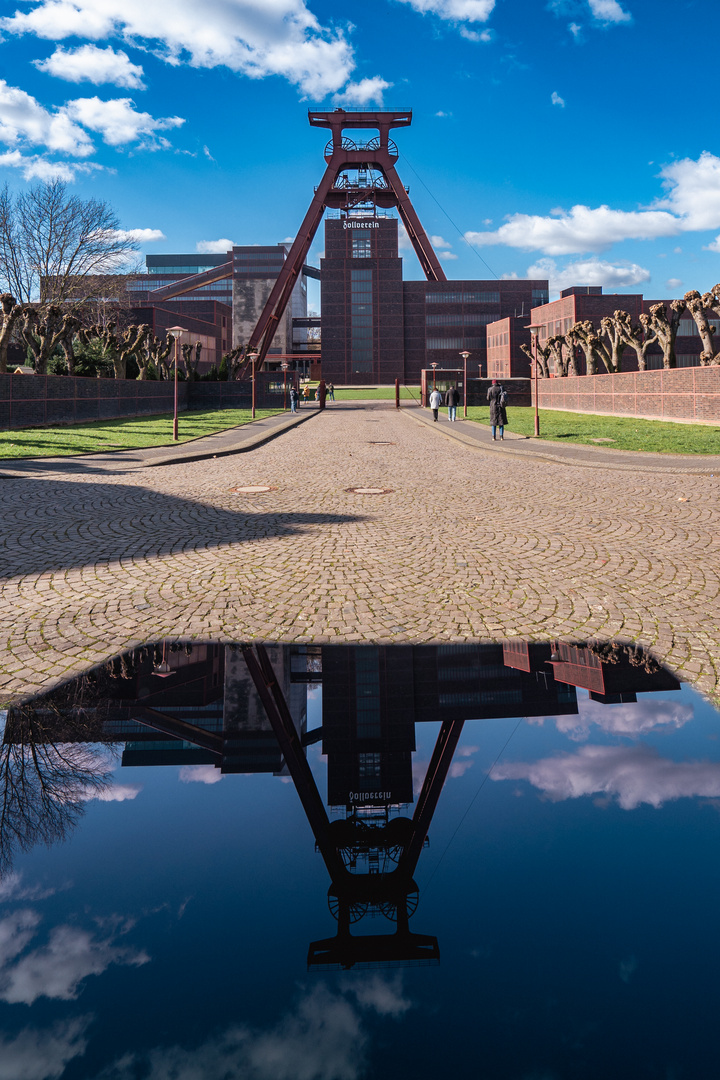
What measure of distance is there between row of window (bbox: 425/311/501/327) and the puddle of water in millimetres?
97624

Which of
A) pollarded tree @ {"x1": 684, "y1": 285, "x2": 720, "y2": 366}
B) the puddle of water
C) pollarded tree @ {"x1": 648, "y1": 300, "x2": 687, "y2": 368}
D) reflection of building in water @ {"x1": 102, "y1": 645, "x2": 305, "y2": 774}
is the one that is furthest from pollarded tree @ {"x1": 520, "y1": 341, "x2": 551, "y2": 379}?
the puddle of water

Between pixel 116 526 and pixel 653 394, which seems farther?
pixel 653 394

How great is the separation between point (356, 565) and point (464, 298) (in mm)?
95958

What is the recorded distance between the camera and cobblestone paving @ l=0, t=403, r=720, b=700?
5309 mm

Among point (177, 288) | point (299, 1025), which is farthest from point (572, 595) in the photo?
point (177, 288)

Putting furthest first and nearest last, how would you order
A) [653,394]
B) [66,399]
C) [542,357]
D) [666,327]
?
[542,357] → [666,327] → [653,394] → [66,399]

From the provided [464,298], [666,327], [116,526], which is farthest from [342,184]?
[116,526]

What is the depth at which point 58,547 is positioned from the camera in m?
8.25

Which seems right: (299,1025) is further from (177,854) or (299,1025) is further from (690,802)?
(690,802)

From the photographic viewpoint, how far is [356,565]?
7207 mm

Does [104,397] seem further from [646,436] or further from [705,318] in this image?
[705,318]

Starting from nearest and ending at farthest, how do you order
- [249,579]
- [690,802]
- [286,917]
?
[286,917], [690,802], [249,579]

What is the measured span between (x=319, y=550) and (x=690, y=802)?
5.14 meters

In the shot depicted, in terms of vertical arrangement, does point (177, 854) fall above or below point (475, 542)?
below
